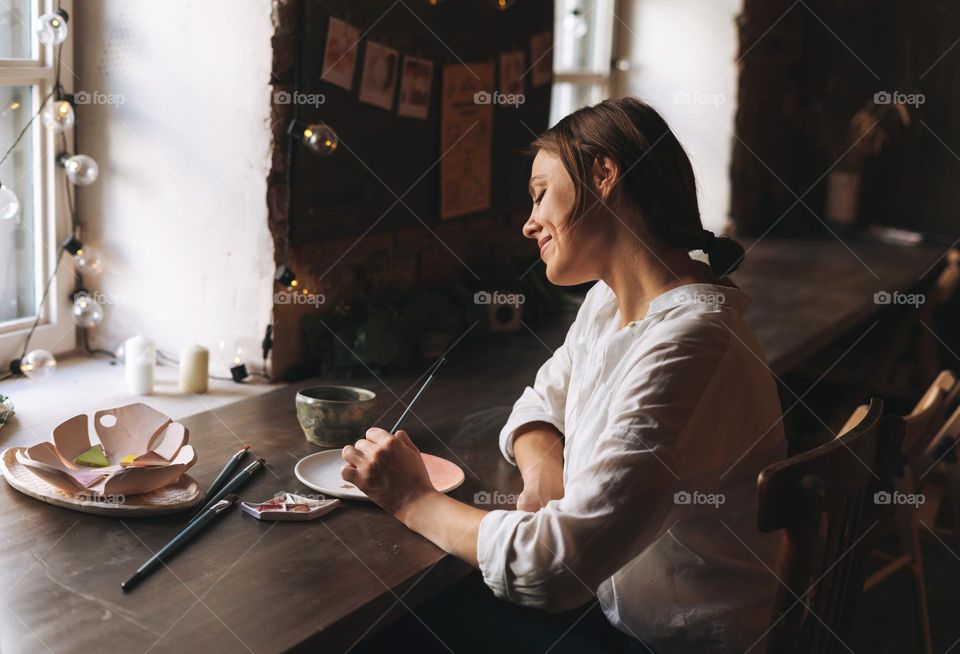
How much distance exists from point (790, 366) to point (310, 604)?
6.01ft

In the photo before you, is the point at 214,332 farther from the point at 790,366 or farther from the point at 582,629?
the point at 790,366

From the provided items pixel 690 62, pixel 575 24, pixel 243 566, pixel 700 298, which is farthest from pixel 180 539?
pixel 690 62

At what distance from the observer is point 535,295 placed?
294 cm

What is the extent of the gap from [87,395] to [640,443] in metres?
1.36

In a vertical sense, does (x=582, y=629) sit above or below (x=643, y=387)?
below

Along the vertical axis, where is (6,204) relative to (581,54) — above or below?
below

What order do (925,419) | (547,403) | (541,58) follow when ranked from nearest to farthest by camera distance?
(547,403), (925,419), (541,58)

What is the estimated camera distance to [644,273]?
5.13 feet

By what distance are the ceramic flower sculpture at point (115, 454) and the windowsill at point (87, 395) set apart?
28 centimetres

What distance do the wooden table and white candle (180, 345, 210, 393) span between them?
188 mm

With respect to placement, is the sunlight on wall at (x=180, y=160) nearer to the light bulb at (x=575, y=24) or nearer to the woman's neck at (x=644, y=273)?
the woman's neck at (x=644, y=273)

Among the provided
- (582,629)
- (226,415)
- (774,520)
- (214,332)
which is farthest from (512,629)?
(214,332)

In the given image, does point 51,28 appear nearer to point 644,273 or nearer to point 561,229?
point 561,229

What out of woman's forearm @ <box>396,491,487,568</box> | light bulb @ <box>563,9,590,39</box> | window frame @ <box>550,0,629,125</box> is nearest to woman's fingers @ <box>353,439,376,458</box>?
woman's forearm @ <box>396,491,487,568</box>
